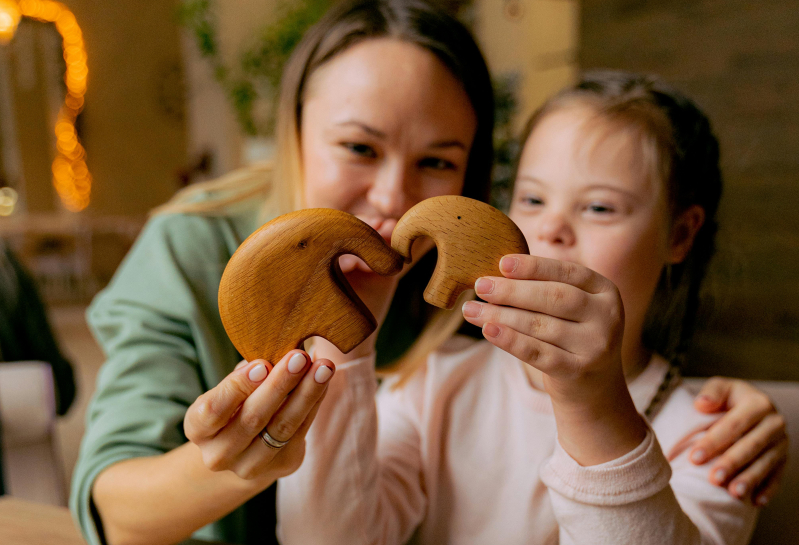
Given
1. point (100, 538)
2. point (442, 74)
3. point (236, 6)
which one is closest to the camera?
point (100, 538)

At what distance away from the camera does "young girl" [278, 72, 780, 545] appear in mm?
535

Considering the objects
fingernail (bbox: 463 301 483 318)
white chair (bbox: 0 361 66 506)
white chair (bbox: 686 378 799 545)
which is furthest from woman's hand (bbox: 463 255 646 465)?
white chair (bbox: 0 361 66 506)

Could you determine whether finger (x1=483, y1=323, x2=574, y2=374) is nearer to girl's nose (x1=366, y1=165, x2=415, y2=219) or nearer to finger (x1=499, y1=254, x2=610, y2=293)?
finger (x1=499, y1=254, x2=610, y2=293)

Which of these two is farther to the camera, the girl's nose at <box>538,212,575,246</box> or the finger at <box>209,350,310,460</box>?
the girl's nose at <box>538,212,575,246</box>

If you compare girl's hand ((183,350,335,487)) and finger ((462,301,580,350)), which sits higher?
finger ((462,301,580,350))

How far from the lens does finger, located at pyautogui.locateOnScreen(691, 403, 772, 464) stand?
78cm

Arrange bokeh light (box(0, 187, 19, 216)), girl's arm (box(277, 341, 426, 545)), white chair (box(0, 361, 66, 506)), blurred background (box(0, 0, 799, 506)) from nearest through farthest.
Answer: girl's arm (box(277, 341, 426, 545)), white chair (box(0, 361, 66, 506)), blurred background (box(0, 0, 799, 506)), bokeh light (box(0, 187, 19, 216))

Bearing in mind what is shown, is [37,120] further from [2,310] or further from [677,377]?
[677,377]

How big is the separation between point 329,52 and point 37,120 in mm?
5882

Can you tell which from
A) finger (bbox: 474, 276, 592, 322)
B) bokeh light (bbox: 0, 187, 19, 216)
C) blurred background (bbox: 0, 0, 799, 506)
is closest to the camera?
finger (bbox: 474, 276, 592, 322)

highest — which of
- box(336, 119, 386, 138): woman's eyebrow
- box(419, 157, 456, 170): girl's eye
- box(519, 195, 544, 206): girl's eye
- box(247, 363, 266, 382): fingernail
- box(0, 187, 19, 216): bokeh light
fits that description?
box(336, 119, 386, 138): woman's eyebrow

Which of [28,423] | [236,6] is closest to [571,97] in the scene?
Answer: [28,423]

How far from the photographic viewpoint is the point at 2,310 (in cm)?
189

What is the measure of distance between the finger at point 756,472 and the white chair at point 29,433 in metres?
1.25
